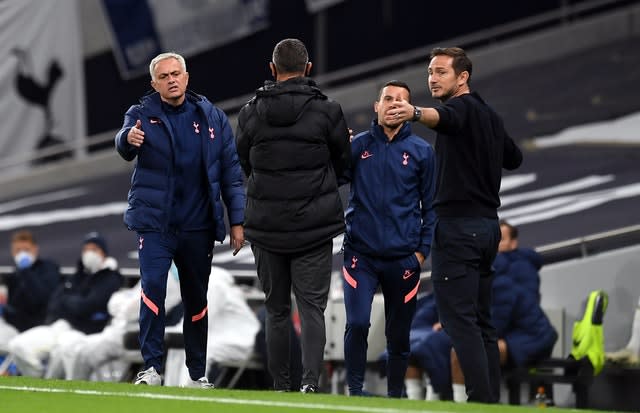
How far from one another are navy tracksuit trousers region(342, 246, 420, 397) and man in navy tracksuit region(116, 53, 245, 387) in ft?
2.09

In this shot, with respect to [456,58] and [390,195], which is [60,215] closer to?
[390,195]

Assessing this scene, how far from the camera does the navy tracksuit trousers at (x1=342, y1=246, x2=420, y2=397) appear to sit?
8.36 metres

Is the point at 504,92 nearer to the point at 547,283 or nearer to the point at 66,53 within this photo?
the point at 66,53

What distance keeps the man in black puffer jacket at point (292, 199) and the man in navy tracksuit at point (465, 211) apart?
0.56m

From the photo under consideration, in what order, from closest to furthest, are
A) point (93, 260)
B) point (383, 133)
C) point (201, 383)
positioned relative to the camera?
1. point (201, 383)
2. point (383, 133)
3. point (93, 260)

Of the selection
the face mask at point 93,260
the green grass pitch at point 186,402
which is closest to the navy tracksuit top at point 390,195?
the green grass pitch at point 186,402

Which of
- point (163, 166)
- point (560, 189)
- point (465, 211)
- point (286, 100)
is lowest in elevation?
point (465, 211)

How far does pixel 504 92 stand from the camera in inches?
913

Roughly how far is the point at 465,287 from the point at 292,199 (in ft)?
3.11

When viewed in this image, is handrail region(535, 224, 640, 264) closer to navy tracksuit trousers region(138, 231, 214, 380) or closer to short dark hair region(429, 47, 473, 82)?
navy tracksuit trousers region(138, 231, 214, 380)

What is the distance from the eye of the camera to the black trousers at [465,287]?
24.8 ft

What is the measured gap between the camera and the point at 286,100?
25.7ft

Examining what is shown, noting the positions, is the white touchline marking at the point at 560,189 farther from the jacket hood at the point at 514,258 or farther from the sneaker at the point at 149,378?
→ the sneaker at the point at 149,378

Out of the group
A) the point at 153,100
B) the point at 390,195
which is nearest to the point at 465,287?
the point at 390,195
